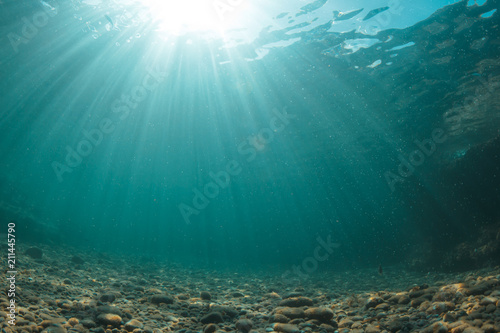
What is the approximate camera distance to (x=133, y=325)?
483 cm

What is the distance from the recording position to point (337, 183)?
134ft

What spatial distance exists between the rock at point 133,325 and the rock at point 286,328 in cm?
271

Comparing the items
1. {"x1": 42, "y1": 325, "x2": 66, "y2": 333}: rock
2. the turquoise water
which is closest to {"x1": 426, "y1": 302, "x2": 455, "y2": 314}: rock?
{"x1": 42, "y1": 325, "x2": 66, "y2": 333}: rock

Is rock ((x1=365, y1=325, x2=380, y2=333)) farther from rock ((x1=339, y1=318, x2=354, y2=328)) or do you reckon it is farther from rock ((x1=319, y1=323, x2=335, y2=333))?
rock ((x1=319, y1=323, x2=335, y2=333))

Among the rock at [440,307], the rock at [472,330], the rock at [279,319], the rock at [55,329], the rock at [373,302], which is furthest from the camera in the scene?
the rock at [373,302]

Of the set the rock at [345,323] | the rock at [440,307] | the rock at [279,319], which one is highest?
the rock at [279,319]

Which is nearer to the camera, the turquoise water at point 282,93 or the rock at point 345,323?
the rock at point 345,323

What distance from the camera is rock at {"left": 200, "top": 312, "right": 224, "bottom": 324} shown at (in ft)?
18.5

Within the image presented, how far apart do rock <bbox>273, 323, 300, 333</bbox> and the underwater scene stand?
3 centimetres

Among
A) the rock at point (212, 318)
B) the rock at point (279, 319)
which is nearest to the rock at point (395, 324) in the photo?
the rock at point (279, 319)

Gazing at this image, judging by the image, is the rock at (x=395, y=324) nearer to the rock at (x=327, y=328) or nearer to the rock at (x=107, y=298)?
the rock at (x=327, y=328)

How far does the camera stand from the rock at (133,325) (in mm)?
4742

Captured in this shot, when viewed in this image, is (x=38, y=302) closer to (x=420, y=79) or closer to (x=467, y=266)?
(x=467, y=266)

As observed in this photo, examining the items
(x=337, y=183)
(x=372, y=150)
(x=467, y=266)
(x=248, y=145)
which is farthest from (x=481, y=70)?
(x=337, y=183)
